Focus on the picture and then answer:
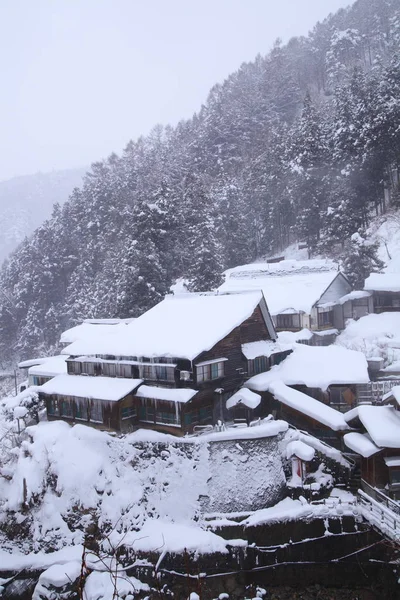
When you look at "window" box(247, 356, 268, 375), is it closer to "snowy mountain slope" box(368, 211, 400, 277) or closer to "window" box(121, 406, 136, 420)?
"window" box(121, 406, 136, 420)

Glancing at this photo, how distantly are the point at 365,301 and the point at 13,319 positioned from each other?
3897cm

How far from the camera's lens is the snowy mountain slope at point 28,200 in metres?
108

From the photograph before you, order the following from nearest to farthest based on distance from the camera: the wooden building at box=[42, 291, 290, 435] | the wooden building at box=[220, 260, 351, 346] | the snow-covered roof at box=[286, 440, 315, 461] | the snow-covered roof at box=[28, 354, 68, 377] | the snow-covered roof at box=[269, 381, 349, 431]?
the snow-covered roof at box=[286, 440, 315, 461], the snow-covered roof at box=[269, 381, 349, 431], the wooden building at box=[42, 291, 290, 435], the snow-covered roof at box=[28, 354, 68, 377], the wooden building at box=[220, 260, 351, 346]

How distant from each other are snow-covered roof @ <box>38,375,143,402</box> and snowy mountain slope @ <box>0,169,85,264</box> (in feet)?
235

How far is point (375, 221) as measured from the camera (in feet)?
142

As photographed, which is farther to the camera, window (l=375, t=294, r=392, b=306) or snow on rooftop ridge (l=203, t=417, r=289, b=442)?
window (l=375, t=294, r=392, b=306)

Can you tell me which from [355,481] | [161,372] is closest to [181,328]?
[161,372]

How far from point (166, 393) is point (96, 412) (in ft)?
13.4

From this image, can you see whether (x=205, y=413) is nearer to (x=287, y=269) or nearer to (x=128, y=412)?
(x=128, y=412)

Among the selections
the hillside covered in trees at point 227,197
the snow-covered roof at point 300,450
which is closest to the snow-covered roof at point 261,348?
the snow-covered roof at point 300,450

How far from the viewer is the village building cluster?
19.4m

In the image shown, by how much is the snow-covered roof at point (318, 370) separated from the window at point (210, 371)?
209cm

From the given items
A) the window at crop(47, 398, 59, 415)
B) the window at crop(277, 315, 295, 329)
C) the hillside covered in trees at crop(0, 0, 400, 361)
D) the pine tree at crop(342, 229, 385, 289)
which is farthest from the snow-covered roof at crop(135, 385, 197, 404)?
the pine tree at crop(342, 229, 385, 289)

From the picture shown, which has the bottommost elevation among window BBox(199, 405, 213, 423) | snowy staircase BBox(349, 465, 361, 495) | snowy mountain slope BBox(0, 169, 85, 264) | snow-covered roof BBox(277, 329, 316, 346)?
snowy staircase BBox(349, 465, 361, 495)
